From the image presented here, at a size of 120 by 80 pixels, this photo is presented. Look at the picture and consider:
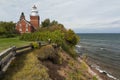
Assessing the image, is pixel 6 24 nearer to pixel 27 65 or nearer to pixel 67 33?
pixel 67 33

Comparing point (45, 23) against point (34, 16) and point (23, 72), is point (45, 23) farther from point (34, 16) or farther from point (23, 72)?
point (23, 72)

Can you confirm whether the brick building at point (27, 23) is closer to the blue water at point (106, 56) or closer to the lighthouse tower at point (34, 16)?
the lighthouse tower at point (34, 16)

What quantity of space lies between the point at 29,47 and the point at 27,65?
5.87m

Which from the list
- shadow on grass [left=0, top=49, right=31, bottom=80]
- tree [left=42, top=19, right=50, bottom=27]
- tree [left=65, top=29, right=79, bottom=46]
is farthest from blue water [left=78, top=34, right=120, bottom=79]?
shadow on grass [left=0, top=49, right=31, bottom=80]

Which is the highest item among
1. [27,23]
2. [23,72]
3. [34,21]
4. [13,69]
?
[34,21]

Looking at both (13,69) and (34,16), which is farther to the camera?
(34,16)

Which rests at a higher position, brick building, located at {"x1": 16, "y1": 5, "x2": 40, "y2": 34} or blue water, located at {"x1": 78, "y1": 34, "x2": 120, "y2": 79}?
brick building, located at {"x1": 16, "y1": 5, "x2": 40, "y2": 34}

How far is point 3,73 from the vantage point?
994 cm

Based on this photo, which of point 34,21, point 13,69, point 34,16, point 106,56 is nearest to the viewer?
point 13,69

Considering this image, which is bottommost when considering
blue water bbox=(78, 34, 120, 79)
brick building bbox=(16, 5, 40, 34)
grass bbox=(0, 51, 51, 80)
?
blue water bbox=(78, 34, 120, 79)

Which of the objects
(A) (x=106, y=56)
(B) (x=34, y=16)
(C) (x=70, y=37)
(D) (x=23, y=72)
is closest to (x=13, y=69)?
(D) (x=23, y=72)

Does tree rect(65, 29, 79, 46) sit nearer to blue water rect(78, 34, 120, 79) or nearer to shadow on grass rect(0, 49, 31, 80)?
blue water rect(78, 34, 120, 79)

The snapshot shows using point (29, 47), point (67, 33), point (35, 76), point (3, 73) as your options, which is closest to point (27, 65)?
point (35, 76)

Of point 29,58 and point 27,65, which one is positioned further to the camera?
point 29,58
